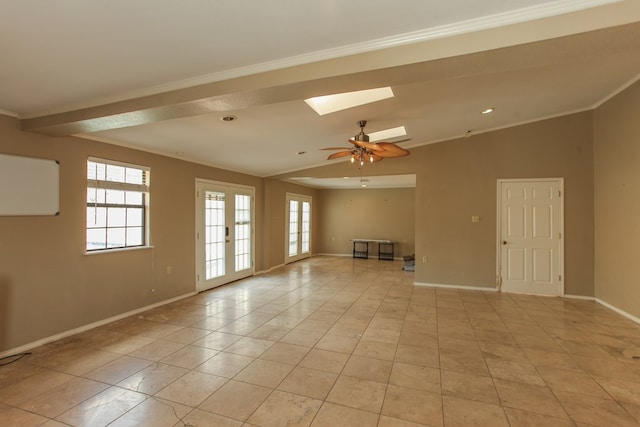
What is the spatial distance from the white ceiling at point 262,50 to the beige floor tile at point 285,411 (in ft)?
7.54

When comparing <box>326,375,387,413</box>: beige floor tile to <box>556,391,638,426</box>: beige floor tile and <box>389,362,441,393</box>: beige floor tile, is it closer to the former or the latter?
<box>389,362,441,393</box>: beige floor tile

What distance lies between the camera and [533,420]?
2066 mm

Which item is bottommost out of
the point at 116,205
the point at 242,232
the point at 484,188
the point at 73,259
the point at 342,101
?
the point at 73,259

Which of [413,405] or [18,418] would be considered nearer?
[18,418]

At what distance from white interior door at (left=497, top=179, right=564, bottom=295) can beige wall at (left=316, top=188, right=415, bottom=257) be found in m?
3.99

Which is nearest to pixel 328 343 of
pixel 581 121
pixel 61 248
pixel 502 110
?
pixel 61 248

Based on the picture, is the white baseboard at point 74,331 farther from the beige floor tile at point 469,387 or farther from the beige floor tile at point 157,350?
the beige floor tile at point 469,387

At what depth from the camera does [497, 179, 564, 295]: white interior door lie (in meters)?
5.21

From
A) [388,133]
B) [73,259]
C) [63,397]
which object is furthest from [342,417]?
[388,133]

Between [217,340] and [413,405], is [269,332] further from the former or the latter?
[413,405]

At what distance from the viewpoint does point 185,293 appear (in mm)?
5129

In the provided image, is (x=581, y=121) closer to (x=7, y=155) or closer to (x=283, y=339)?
(x=283, y=339)

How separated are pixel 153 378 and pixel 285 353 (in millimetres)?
1180

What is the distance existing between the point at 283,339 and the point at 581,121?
5.83 m
